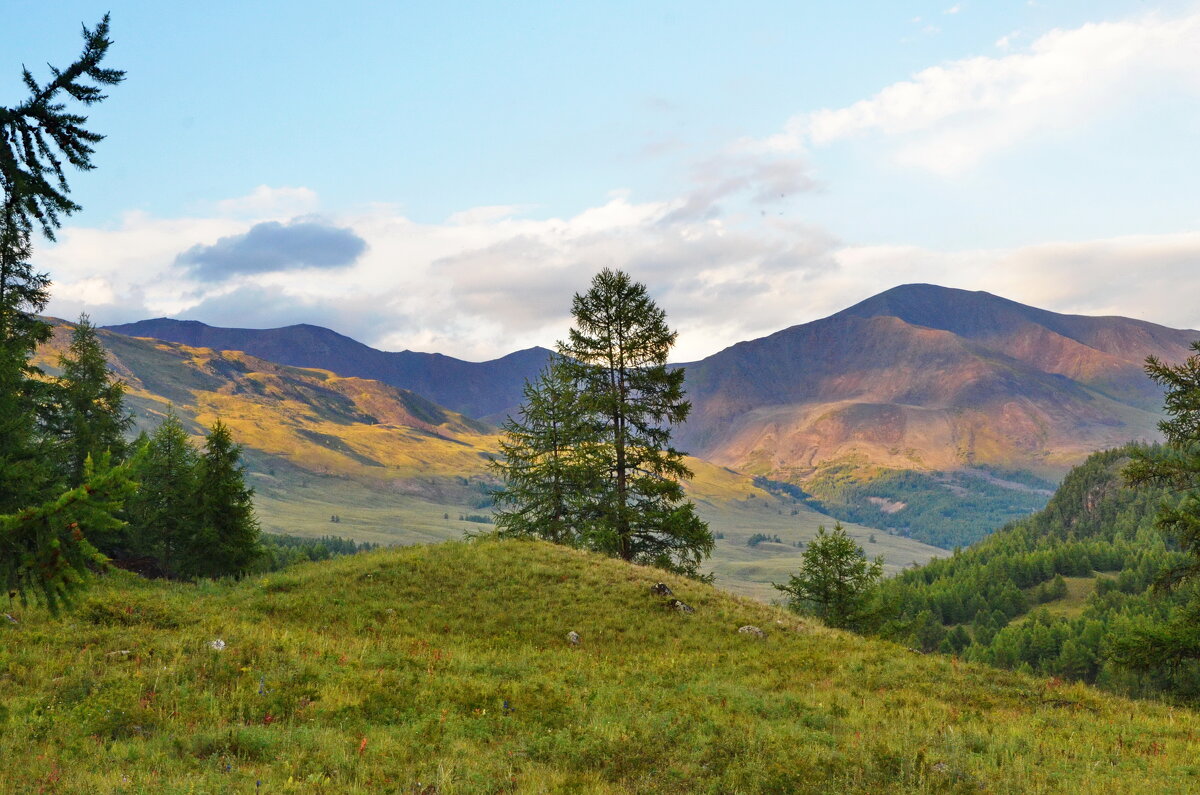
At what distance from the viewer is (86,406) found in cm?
4606

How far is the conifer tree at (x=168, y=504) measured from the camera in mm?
39344

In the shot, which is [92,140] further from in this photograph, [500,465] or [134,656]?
[500,465]

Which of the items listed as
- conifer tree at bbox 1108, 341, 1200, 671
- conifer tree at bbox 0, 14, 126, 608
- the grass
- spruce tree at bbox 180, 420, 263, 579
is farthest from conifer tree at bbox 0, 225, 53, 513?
the grass

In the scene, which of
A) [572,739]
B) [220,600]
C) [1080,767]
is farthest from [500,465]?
[1080,767]

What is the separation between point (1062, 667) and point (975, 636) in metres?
29.9

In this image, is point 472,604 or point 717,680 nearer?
point 717,680

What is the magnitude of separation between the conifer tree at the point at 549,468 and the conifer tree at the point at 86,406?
85.9ft

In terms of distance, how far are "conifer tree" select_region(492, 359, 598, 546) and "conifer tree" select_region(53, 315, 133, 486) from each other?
26.2m

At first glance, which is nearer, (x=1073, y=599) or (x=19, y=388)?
(x=19, y=388)

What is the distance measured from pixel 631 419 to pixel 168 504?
30178mm

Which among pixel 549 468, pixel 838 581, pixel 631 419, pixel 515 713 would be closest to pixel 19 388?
pixel 549 468

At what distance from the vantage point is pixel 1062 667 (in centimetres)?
11850

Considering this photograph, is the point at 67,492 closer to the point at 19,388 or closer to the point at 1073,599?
the point at 19,388

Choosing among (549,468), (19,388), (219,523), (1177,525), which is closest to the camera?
(1177,525)
